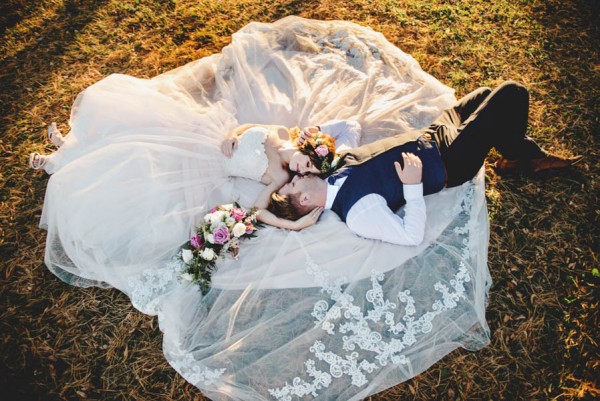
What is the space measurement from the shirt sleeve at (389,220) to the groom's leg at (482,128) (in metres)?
0.56

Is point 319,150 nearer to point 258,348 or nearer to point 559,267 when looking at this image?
point 258,348

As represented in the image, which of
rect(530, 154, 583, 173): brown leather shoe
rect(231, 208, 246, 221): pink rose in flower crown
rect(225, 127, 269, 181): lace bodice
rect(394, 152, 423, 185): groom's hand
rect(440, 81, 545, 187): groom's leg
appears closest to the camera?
rect(231, 208, 246, 221): pink rose in flower crown

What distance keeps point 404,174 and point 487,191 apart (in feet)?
5.22

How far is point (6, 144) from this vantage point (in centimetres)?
530

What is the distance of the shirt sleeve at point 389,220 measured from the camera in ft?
12.3

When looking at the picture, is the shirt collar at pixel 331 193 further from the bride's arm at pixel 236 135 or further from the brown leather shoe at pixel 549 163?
the brown leather shoe at pixel 549 163

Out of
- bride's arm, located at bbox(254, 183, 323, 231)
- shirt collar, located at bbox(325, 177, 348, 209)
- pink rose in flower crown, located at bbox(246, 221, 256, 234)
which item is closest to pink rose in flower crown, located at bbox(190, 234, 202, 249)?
pink rose in flower crown, located at bbox(246, 221, 256, 234)

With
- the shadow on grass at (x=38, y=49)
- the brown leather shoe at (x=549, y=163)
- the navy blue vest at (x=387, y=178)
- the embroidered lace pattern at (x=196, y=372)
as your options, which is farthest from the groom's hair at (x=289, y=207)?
the shadow on grass at (x=38, y=49)

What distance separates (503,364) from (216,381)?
2.92 meters

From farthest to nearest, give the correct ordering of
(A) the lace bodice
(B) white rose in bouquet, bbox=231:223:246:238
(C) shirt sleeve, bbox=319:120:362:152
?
1. (C) shirt sleeve, bbox=319:120:362:152
2. (A) the lace bodice
3. (B) white rose in bouquet, bbox=231:223:246:238

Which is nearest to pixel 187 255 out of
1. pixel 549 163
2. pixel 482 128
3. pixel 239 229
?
pixel 239 229

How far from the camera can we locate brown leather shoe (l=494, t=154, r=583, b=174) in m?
4.67

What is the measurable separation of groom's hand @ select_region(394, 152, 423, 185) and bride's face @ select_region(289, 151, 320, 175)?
881 mm

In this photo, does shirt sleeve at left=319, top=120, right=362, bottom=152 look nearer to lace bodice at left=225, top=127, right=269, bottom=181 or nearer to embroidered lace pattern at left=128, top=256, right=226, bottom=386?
lace bodice at left=225, top=127, right=269, bottom=181
